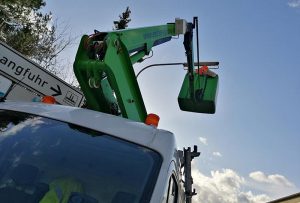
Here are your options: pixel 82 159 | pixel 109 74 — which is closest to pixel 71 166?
pixel 82 159

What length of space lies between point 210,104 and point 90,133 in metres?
5.61

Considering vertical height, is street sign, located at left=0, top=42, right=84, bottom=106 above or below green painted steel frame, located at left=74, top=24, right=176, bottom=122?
above

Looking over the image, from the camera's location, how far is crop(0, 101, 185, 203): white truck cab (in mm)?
2793

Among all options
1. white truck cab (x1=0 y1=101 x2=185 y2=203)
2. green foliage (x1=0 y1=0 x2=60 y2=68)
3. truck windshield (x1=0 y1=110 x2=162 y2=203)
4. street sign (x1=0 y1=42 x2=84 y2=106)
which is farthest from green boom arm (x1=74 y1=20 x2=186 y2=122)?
green foliage (x1=0 y1=0 x2=60 y2=68)

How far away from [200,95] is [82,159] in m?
6.05

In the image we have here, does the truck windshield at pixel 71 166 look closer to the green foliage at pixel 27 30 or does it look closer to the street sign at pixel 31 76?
the street sign at pixel 31 76

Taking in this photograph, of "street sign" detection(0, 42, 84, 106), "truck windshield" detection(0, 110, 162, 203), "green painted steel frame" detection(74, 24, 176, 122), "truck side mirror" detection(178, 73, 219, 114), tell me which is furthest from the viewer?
"truck side mirror" detection(178, 73, 219, 114)

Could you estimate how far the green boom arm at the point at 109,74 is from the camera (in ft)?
17.7

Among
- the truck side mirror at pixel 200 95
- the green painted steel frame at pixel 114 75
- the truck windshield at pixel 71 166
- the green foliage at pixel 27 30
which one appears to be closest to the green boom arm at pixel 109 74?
the green painted steel frame at pixel 114 75

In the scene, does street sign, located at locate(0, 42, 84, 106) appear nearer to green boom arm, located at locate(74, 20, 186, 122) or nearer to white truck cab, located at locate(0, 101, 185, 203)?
green boom arm, located at locate(74, 20, 186, 122)

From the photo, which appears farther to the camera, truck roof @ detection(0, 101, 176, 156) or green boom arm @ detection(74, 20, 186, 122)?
green boom arm @ detection(74, 20, 186, 122)

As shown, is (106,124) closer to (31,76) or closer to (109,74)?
(109,74)

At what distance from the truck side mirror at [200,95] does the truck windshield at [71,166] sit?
5.58 meters

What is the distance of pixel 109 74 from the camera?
209 inches
